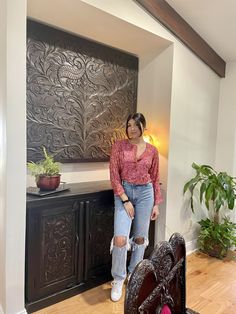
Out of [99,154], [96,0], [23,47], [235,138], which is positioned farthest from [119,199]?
[235,138]

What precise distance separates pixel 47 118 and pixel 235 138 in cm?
246

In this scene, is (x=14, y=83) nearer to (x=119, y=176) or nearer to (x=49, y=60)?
(x=49, y=60)

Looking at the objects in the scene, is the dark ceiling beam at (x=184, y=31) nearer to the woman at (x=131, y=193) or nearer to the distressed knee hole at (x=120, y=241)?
the woman at (x=131, y=193)

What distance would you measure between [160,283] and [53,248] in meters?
1.44

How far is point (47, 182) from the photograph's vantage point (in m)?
2.07

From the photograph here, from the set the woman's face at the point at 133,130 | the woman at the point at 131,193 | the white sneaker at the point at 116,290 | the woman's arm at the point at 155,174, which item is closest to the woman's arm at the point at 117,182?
the woman at the point at 131,193

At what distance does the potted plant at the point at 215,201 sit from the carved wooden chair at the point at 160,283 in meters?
2.14

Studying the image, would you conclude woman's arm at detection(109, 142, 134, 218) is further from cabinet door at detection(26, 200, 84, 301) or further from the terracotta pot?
the terracotta pot

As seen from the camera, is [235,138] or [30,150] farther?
[235,138]

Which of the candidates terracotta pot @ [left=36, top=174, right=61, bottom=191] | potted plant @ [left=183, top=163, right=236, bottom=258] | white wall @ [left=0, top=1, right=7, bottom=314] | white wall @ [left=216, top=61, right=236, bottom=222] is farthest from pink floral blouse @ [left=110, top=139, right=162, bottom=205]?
white wall @ [left=216, top=61, right=236, bottom=222]

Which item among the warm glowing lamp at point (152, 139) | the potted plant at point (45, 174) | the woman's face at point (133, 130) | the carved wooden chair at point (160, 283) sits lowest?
the carved wooden chair at point (160, 283)

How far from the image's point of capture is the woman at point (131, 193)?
2.22m

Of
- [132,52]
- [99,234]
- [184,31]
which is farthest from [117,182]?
[184,31]

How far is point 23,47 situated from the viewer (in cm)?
177
